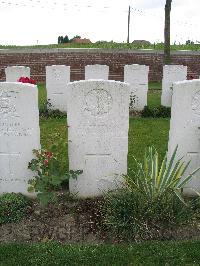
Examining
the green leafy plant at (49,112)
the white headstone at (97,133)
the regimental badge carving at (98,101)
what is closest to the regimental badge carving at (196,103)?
the white headstone at (97,133)

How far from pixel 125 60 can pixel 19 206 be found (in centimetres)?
1386

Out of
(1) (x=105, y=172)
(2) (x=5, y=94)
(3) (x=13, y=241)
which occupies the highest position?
(2) (x=5, y=94)

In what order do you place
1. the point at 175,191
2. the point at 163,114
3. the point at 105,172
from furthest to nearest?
the point at 163,114 → the point at 105,172 → the point at 175,191

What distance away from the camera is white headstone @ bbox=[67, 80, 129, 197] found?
186 inches

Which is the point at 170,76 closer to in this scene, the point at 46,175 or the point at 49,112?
the point at 49,112

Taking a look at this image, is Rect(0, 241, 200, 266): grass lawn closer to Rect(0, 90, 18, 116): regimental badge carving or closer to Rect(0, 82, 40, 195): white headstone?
Rect(0, 82, 40, 195): white headstone

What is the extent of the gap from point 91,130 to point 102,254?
157cm

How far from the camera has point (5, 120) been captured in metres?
4.80

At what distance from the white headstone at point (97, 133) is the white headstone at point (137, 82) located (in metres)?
5.62

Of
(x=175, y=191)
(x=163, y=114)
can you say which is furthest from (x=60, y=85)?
(x=175, y=191)

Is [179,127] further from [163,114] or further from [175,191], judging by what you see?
[163,114]

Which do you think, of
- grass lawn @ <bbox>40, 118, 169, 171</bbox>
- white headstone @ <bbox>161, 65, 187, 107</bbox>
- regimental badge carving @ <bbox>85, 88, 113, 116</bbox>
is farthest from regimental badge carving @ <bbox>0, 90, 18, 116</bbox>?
white headstone @ <bbox>161, 65, 187, 107</bbox>

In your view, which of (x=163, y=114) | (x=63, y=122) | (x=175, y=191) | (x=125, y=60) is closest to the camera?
(x=175, y=191)

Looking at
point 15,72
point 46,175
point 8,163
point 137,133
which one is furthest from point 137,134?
point 15,72
